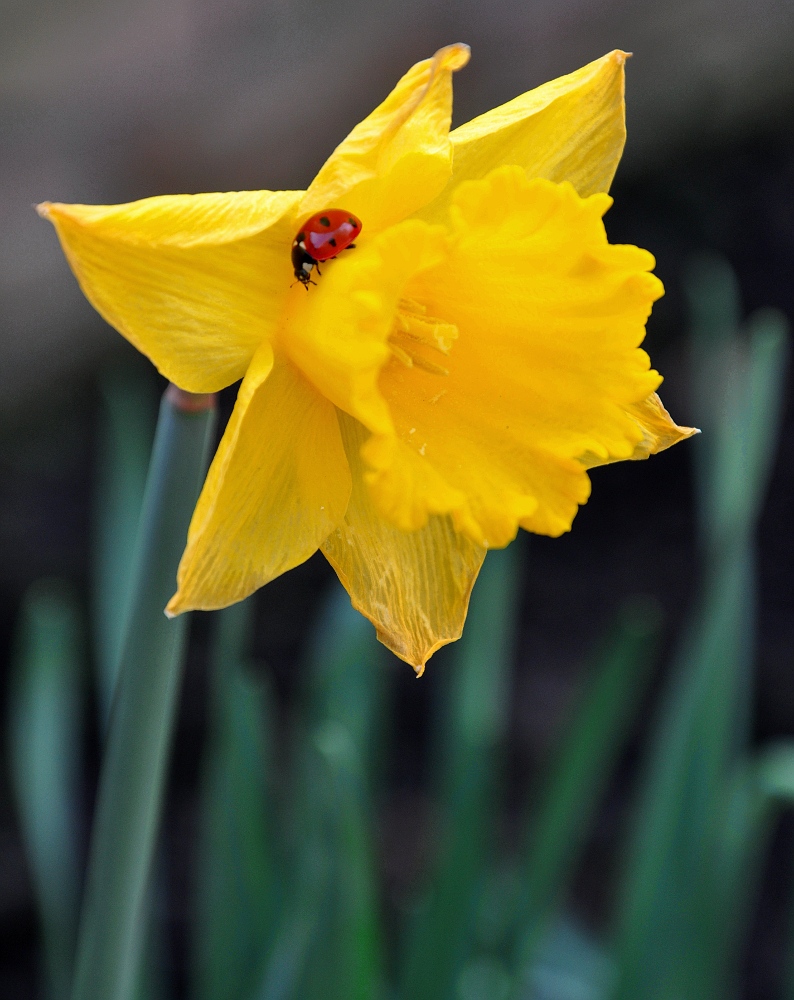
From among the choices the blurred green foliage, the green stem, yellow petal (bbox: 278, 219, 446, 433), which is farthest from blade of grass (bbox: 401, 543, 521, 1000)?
yellow petal (bbox: 278, 219, 446, 433)

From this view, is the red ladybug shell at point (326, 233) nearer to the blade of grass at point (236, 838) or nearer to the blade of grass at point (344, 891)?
the blade of grass at point (344, 891)

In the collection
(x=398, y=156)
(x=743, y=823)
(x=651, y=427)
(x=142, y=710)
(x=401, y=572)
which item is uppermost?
(x=398, y=156)

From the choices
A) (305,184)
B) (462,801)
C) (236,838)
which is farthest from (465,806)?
(305,184)

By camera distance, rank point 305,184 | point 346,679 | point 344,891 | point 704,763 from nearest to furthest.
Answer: point 344,891 < point 704,763 < point 346,679 < point 305,184

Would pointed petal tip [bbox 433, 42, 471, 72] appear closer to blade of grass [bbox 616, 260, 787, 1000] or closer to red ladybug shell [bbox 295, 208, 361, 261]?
red ladybug shell [bbox 295, 208, 361, 261]

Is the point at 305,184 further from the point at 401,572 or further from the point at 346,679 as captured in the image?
the point at 401,572

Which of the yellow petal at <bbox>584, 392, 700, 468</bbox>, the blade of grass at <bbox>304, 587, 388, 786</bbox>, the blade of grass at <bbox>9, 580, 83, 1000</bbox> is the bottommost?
the blade of grass at <bbox>9, 580, 83, 1000</bbox>

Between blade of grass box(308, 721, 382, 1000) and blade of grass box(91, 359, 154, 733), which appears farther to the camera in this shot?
blade of grass box(91, 359, 154, 733)
